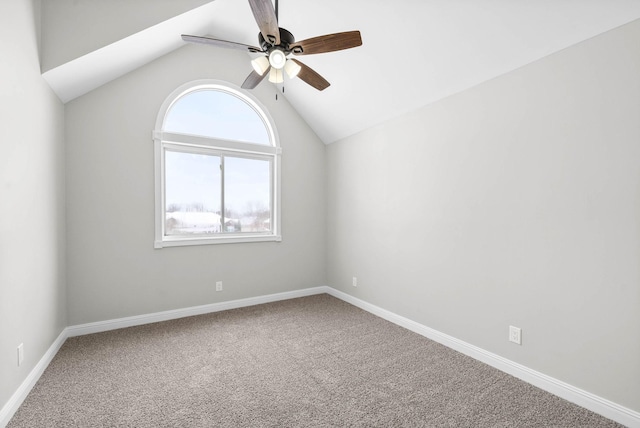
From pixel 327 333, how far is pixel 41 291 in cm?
245

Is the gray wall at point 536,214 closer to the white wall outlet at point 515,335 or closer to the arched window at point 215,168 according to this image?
the white wall outlet at point 515,335

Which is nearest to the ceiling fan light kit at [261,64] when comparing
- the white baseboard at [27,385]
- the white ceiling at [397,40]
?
the white ceiling at [397,40]

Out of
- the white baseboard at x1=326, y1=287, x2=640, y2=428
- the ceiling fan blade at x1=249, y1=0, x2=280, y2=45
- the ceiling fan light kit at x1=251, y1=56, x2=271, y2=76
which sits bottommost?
the white baseboard at x1=326, y1=287, x2=640, y2=428

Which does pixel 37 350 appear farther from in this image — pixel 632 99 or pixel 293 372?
pixel 632 99

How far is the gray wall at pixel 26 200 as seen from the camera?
177 cm

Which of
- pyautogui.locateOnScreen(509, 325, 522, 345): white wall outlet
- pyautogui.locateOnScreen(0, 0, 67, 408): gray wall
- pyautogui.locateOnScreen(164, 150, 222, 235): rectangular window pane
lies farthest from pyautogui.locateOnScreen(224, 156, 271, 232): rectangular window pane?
pyautogui.locateOnScreen(509, 325, 522, 345): white wall outlet

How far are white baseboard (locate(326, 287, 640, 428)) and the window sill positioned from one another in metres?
1.91

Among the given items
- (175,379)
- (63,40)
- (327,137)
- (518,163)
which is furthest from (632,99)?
(63,40)

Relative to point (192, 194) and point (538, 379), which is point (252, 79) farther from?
point (538, 379)

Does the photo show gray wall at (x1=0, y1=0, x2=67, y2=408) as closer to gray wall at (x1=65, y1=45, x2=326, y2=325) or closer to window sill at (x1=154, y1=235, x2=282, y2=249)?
gray wall at (x1=65, y1=45, x2=326, y2=325)

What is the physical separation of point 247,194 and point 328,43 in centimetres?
250

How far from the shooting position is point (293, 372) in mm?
2332

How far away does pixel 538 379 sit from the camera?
6.98 feet

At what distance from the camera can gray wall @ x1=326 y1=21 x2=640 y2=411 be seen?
69.8 inches
